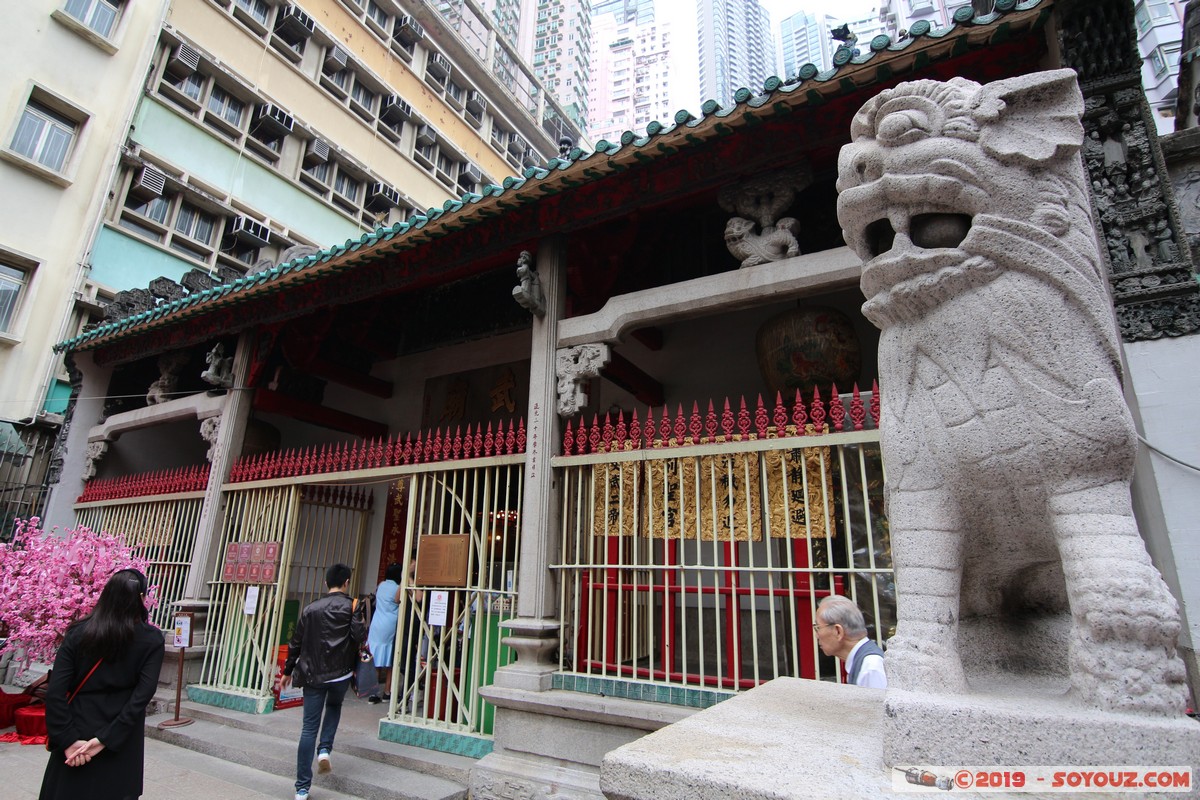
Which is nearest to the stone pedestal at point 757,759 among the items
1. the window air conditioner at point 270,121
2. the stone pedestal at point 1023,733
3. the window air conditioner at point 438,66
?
the stone pedestal at point 1023,733

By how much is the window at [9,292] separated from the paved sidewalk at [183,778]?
6774 millimetres

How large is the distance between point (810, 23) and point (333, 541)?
238 ft

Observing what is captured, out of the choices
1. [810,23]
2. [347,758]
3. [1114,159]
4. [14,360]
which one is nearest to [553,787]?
[347,758]

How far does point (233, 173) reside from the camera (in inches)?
514

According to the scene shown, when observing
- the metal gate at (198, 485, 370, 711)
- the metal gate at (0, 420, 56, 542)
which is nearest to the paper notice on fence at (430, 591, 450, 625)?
the metal gate at (198, 485, 370, 711)

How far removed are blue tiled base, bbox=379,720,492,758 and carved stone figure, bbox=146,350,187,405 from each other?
564cm

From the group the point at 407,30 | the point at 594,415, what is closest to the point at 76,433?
the point at 594,415

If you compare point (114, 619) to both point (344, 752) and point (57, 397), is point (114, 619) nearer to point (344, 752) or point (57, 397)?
point (344, 752)

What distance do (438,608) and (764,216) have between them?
12.8 ft

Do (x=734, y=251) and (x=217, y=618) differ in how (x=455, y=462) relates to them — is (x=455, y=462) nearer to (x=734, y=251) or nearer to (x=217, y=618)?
(x=734, y=251)

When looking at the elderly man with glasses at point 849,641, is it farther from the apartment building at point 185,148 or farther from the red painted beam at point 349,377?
the apartment building at point 185,148

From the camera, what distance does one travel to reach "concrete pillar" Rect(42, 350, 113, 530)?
28.0 ft

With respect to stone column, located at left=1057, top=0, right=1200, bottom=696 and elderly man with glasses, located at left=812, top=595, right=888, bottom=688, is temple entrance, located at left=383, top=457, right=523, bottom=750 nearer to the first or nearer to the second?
→ elderly man with glasses, located at left=812, top=595, right=888, bottom=688

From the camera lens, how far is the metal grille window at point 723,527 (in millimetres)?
3820
